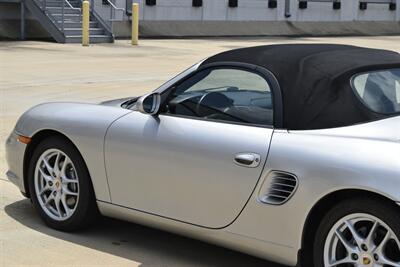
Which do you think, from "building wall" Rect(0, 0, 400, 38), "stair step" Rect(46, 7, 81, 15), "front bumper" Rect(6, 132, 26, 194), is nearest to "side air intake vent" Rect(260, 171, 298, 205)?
"front bumper" Rect(6, 132, 26, 194)

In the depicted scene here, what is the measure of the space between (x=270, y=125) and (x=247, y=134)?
0.14 meters

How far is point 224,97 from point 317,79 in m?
0.67

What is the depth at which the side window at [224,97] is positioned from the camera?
13.4ft

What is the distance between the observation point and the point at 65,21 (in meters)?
23.9

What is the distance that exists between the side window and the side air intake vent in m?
0.39

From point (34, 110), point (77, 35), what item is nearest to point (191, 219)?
point (34, 110)

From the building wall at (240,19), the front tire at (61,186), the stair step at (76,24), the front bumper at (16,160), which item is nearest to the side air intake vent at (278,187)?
the front tire at (61,186)

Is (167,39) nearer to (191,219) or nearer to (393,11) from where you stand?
(393,11)

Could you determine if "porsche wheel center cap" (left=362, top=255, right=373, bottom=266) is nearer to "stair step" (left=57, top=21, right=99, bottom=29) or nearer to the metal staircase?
the metal staircase

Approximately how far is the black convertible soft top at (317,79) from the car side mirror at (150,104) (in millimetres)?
377

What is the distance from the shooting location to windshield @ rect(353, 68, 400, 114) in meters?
3.95

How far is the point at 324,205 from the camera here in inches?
142

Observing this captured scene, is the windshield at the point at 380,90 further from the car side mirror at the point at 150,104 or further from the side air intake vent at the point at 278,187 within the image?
the car side mirror at the point at 150,104

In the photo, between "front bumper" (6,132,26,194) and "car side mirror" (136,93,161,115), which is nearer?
"car side mirror" (136,93,161,115)
